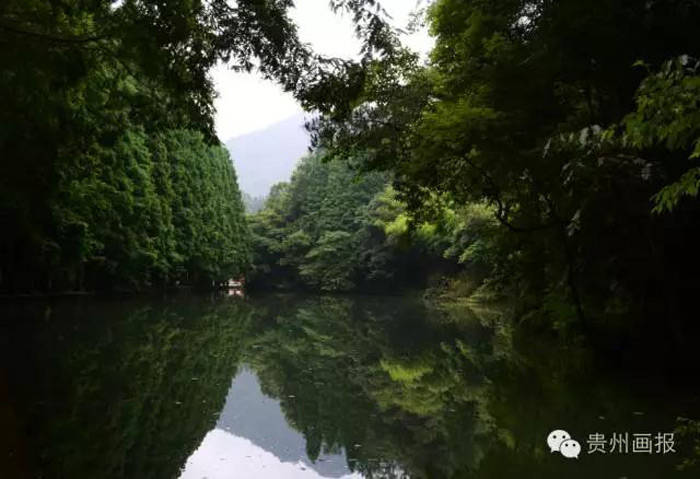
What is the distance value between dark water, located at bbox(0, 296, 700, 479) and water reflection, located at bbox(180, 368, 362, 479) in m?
0.03

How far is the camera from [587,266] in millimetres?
11445

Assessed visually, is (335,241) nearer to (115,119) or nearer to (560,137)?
(115,119)

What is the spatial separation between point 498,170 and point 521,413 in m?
4.55

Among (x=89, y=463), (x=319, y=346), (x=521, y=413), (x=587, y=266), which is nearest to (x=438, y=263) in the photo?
(x=319, y=346)

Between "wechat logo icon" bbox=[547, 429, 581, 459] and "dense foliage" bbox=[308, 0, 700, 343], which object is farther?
"dense foliage" bbox=[308, 0, 700, 343]

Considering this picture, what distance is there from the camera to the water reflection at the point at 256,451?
578 cm

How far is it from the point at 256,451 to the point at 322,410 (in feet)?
6.72

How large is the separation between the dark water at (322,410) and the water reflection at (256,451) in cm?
3

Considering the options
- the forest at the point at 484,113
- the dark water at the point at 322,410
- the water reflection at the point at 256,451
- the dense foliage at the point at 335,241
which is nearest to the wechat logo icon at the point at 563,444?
the dark water at the point at 322,410

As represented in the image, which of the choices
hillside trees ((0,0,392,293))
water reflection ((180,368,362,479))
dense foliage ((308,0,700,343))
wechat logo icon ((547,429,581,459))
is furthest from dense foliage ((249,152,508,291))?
wechat logo icon ((547,429,581,459))

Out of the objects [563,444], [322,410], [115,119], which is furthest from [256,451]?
[115,119]

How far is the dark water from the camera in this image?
578cm

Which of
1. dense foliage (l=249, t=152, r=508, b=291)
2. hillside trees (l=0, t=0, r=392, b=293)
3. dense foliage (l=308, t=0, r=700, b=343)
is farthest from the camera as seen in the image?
dense foliage (l=249, t=152, r=508, b=291)

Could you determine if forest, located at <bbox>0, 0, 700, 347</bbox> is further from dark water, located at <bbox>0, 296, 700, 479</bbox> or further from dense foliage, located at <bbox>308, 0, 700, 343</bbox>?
dark water, located at <bbox>0, 296, 700, 479</bbox>
